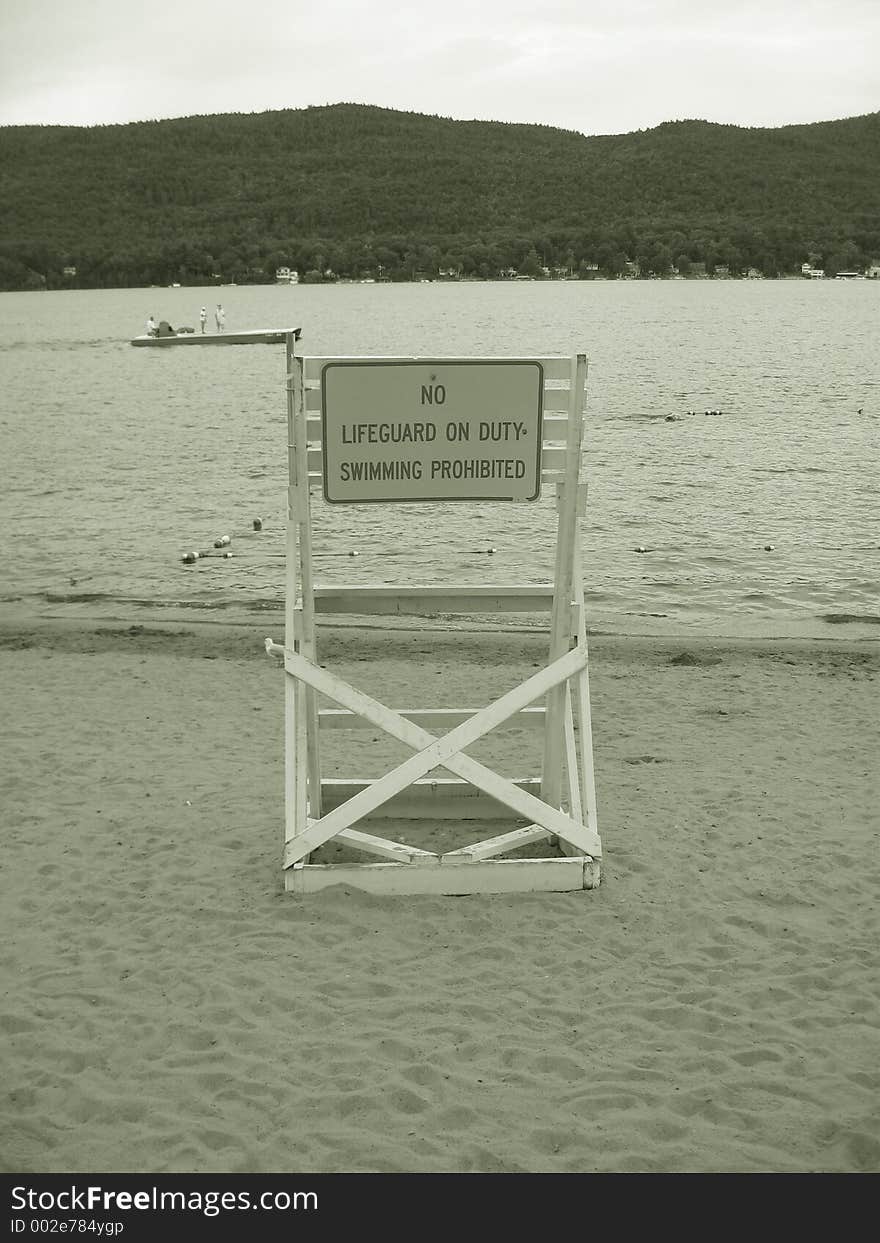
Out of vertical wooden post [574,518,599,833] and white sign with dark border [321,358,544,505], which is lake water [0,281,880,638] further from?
white sign with dark border [321,358,544,505]

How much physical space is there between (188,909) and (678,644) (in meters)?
6.82

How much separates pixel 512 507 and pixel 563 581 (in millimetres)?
16840

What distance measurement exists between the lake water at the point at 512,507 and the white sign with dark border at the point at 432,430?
813cm

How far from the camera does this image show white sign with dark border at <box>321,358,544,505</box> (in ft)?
18.7

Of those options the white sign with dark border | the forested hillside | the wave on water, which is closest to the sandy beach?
the white sign with dark border

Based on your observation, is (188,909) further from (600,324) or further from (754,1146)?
(600,324)

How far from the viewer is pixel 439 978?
5465 millimetres

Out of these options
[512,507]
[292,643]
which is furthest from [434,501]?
[512,507]

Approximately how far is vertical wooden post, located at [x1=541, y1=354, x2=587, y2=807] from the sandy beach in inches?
22.0

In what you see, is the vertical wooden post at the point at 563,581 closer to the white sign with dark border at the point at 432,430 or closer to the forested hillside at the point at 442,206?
the white sign with dark border at the point at 432,430

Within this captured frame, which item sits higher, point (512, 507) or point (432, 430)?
point (432, 430)

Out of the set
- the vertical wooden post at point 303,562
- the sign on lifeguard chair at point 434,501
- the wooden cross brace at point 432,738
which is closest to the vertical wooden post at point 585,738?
the sign on lifeguard chair at point 434,501

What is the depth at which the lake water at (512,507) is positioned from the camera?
16.0 m

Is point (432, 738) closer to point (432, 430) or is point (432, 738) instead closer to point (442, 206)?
point (432, 430)
